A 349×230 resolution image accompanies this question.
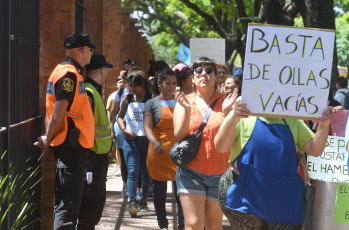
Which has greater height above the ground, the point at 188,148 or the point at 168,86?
the point at 168,86

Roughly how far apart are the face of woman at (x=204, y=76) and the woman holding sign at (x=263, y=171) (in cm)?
158

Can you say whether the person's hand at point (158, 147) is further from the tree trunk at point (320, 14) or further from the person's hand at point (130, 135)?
the tree trunk at point (320, 14)

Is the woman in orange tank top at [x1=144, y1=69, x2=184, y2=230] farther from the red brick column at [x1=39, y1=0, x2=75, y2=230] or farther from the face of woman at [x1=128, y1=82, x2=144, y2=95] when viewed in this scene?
the face of woman at [x1=128, y1=82, x2=144, y2=95]

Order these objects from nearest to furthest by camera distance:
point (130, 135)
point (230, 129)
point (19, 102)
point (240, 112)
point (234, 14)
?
point (240, 112) → point (230, 129) → point (19, 102) → point (130, 135) → point (234, 14)

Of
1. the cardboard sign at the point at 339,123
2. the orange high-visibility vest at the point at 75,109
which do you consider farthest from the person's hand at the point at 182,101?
the cardboard sign at the point at 339,123

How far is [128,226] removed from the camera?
337 inches

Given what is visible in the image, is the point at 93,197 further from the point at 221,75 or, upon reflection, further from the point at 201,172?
the point at 221,75

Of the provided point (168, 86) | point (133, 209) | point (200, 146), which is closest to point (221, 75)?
point (168, 86)

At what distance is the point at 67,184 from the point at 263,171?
1.90 metres

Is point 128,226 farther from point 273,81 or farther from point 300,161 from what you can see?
point 273,81

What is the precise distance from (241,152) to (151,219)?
15.6 ft

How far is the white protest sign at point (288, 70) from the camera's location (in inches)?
176

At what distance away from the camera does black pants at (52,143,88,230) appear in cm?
570

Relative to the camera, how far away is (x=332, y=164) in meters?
6.59
